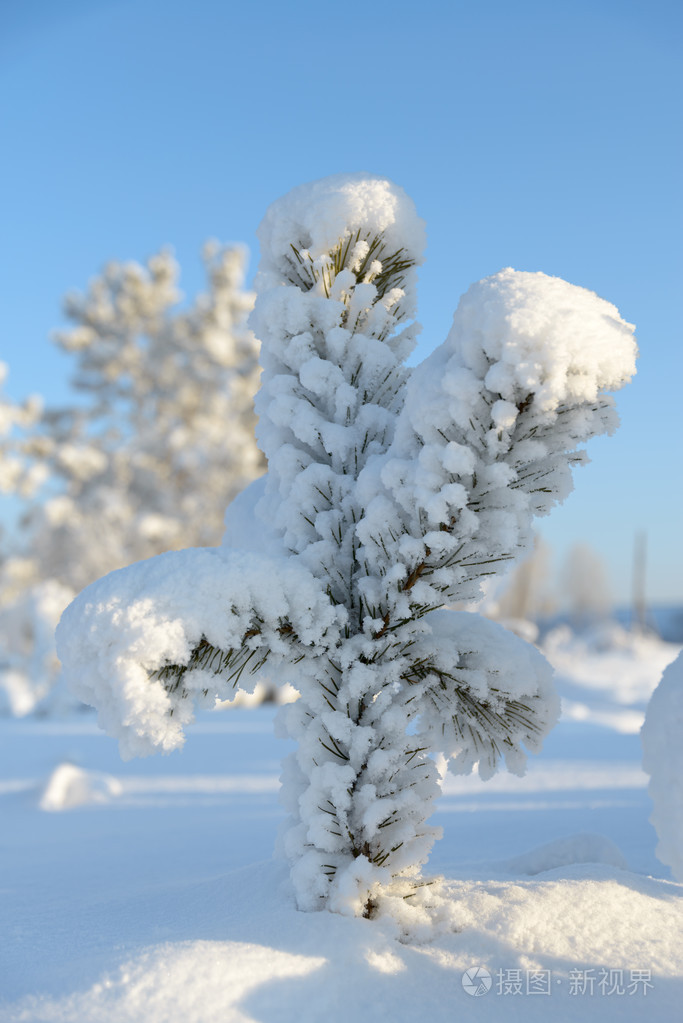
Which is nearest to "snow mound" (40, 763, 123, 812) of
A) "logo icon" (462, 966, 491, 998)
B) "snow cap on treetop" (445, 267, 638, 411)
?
"logo icon" (462, 966, 491, 998)

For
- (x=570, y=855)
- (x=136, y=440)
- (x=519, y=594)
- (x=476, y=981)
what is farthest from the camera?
(x=519, y=594)

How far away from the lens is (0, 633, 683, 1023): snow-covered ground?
1.84 meters

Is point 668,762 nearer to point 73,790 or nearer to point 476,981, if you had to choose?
point 476,981

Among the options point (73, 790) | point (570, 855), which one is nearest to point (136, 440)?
point (73, 790)

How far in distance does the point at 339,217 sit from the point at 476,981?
2.38 m

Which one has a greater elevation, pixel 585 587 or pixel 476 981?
pixel 585 587

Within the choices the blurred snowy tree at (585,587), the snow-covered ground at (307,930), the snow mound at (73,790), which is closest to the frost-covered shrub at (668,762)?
the snow-covered ground at (307,930)

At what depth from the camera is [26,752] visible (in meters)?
7.26

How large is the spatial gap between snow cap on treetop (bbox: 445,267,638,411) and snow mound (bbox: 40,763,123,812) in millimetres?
4422

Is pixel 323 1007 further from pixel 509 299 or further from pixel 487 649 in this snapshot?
pixel 509 299

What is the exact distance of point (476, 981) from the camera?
202cm

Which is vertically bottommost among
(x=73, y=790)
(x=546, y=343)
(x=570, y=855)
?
(x=73, y=790)

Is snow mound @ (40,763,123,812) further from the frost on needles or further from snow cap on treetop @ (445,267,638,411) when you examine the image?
snow cap on treetop @ (445,267,638,411)

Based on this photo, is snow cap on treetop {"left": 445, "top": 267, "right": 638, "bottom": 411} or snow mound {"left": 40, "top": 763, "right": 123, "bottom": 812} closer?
snow cap on treetop {"left": 445, "top": 267, "right": 638, "bottom": 411}
